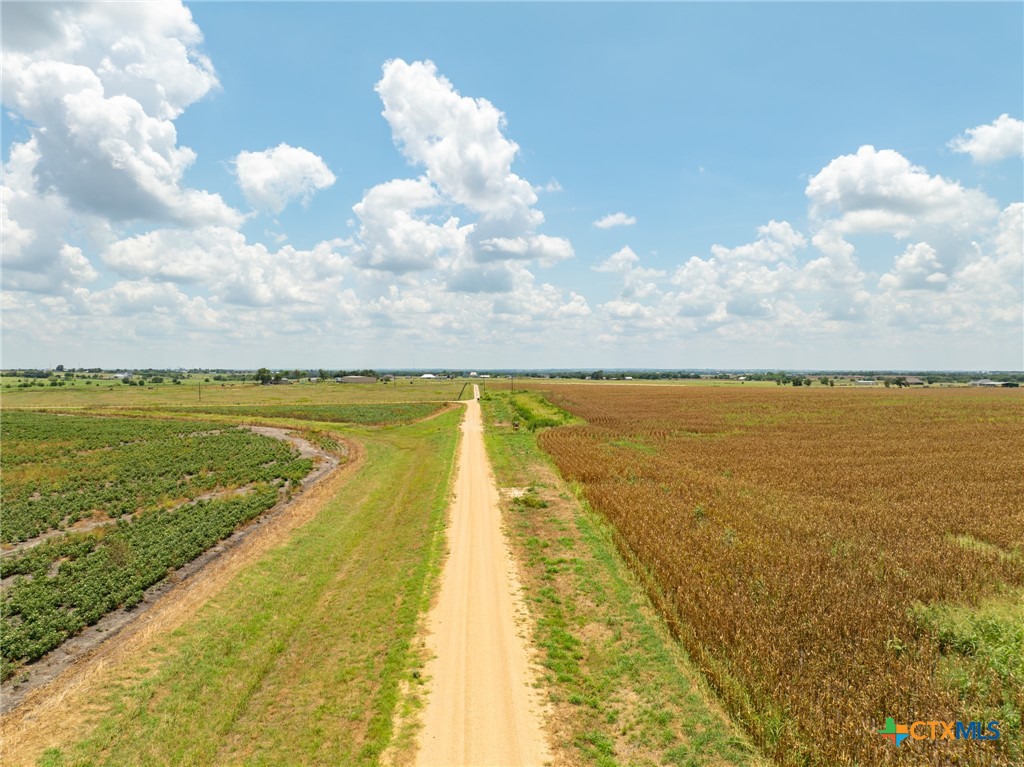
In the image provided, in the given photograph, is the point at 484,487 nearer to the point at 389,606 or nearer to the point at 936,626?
the point at 389,606

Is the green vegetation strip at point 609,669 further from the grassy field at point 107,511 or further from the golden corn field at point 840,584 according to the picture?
the grassy field at point 107,511

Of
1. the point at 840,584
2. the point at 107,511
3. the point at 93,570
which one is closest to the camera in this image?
the point at 840,584

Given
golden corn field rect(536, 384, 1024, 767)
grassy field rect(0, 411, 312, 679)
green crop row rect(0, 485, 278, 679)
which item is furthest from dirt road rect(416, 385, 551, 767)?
grassy field rect(0, 411, 312, 679)

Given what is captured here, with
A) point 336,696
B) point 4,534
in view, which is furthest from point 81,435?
point 336,696

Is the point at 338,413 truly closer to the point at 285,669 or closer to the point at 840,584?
the point at 285,669

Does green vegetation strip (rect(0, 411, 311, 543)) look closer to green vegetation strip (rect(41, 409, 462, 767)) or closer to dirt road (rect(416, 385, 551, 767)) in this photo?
green vegetation strip (rect(41, 409, 462, 767))

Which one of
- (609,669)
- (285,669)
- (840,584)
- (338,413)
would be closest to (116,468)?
(285,669)
